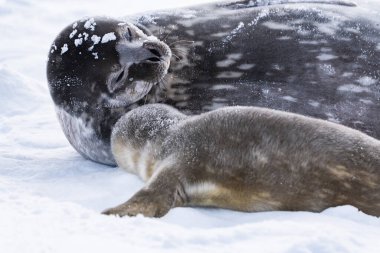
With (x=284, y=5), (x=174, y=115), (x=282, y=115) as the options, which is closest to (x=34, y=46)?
(x=284, y=5)

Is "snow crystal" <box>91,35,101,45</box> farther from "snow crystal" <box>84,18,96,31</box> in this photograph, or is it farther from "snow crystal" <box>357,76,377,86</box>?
"snow crystal" <box>357,76,377,86</box>

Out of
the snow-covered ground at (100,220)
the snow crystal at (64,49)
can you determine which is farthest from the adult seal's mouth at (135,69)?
the snow-covered ground at (100,220)

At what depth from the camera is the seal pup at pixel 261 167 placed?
2395 millimetres

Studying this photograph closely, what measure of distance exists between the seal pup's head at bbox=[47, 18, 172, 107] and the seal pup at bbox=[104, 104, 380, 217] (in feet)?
2.48

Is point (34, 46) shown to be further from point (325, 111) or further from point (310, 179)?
point (310, 179)

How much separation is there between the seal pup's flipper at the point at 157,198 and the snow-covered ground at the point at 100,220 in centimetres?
5

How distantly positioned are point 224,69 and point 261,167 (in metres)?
1.16

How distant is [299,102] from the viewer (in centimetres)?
344

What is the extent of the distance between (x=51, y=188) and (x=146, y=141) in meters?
0.46

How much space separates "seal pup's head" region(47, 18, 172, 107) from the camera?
346 centimetres

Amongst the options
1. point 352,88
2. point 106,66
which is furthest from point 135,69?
point 352,88

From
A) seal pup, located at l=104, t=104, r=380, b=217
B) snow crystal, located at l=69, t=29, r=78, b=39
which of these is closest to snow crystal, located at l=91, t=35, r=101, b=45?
snow crystal, located at l=69, t=29, r=78, b=39

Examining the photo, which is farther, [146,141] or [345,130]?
[146,141]

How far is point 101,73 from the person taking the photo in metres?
3.46
